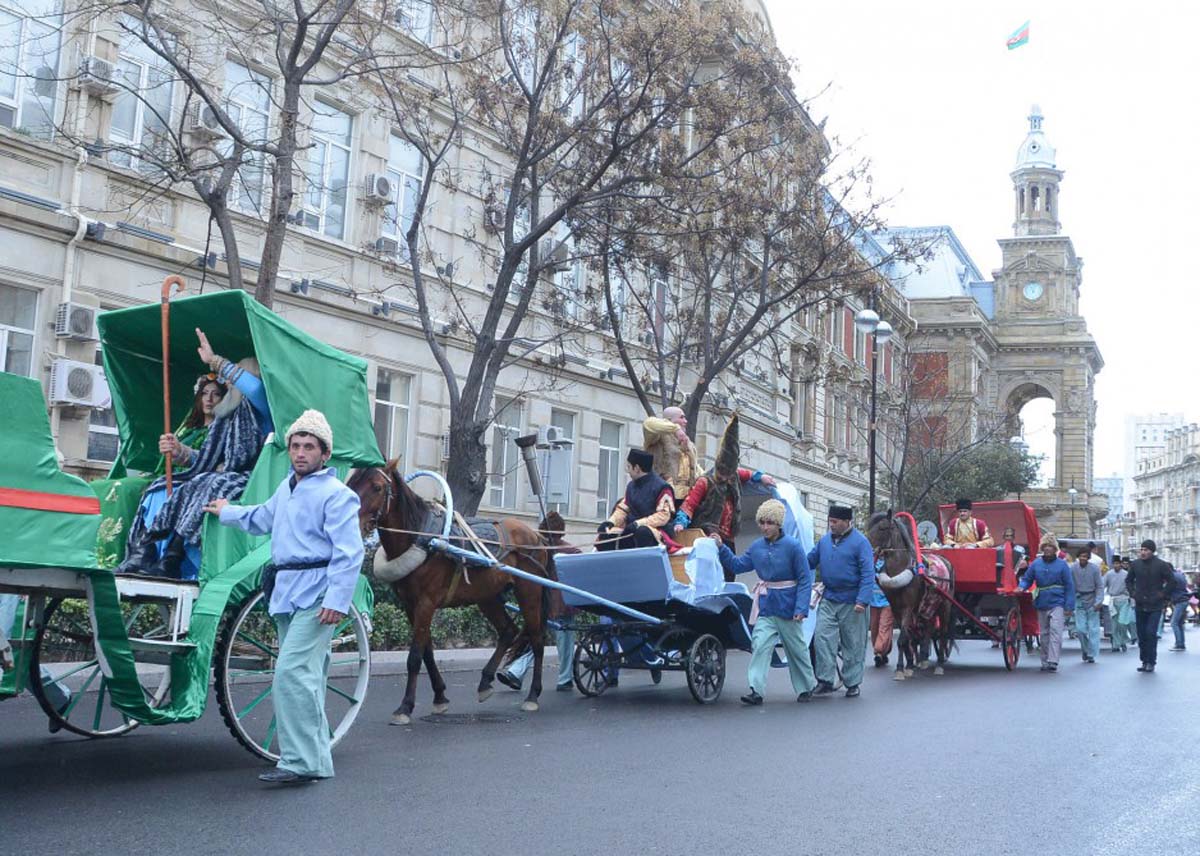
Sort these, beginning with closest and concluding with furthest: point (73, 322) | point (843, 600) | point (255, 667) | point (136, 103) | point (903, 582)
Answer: point (255, 667), point (843, 600), point (903, 582), point (73, 322), point (136, 103)

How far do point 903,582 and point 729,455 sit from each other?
535 cm

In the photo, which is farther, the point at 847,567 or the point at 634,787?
the point at 847,567

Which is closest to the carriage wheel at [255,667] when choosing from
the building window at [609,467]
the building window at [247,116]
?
the building window at [247,116]

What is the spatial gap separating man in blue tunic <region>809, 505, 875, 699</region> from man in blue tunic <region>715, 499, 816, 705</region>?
30.5 inches

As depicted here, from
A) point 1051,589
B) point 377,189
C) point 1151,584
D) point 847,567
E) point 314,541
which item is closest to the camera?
point 314,541

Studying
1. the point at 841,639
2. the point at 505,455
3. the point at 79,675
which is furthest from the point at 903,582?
the point at 505,455

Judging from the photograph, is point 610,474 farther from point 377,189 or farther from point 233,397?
point 233,397

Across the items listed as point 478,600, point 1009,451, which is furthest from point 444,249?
point 1009,451

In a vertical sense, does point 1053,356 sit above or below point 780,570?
above

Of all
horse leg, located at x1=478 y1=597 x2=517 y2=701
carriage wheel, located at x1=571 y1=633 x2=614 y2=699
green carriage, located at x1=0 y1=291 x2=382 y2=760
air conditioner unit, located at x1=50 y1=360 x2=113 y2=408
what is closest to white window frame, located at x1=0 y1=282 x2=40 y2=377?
air conditioner unit, located at x1=50 y1=360 x2=113 y2=408

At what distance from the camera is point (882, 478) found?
56906 mm

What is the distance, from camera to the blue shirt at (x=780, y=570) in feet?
43.9

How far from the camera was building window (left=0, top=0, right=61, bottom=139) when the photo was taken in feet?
60.6

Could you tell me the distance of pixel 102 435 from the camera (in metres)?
19.6
